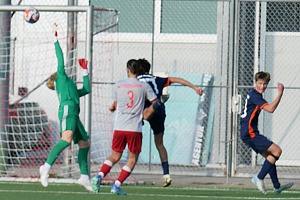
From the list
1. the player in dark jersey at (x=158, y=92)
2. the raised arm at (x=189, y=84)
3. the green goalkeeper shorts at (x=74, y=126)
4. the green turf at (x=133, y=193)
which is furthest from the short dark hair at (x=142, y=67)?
the green turf at (x=133, y=193)

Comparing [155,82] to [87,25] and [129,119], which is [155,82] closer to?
[87,25]

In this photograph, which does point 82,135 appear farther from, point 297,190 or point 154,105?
point 297,190

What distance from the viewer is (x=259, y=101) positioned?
47.9 ft

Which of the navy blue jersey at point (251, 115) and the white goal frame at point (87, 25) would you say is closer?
the navy blue jersey at point (251, 115)

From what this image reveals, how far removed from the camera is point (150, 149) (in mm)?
19344

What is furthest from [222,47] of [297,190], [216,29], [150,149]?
[297,190]

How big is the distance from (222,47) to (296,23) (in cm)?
168

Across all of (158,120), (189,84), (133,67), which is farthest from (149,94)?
(158,120)

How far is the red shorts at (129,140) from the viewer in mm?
13656

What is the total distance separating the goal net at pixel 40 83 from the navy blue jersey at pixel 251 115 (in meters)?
2.68

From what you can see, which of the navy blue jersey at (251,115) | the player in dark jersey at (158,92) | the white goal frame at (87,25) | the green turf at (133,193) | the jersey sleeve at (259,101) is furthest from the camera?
the white goal frame at (87,25)

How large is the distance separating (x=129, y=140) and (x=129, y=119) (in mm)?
276

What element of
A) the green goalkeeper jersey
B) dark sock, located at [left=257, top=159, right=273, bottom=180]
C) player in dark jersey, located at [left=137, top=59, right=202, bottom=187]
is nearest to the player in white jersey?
the green goalkeeper jersey

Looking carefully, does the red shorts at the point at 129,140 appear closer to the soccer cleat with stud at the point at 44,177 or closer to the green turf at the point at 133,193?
the green turf at the point at 133,193
